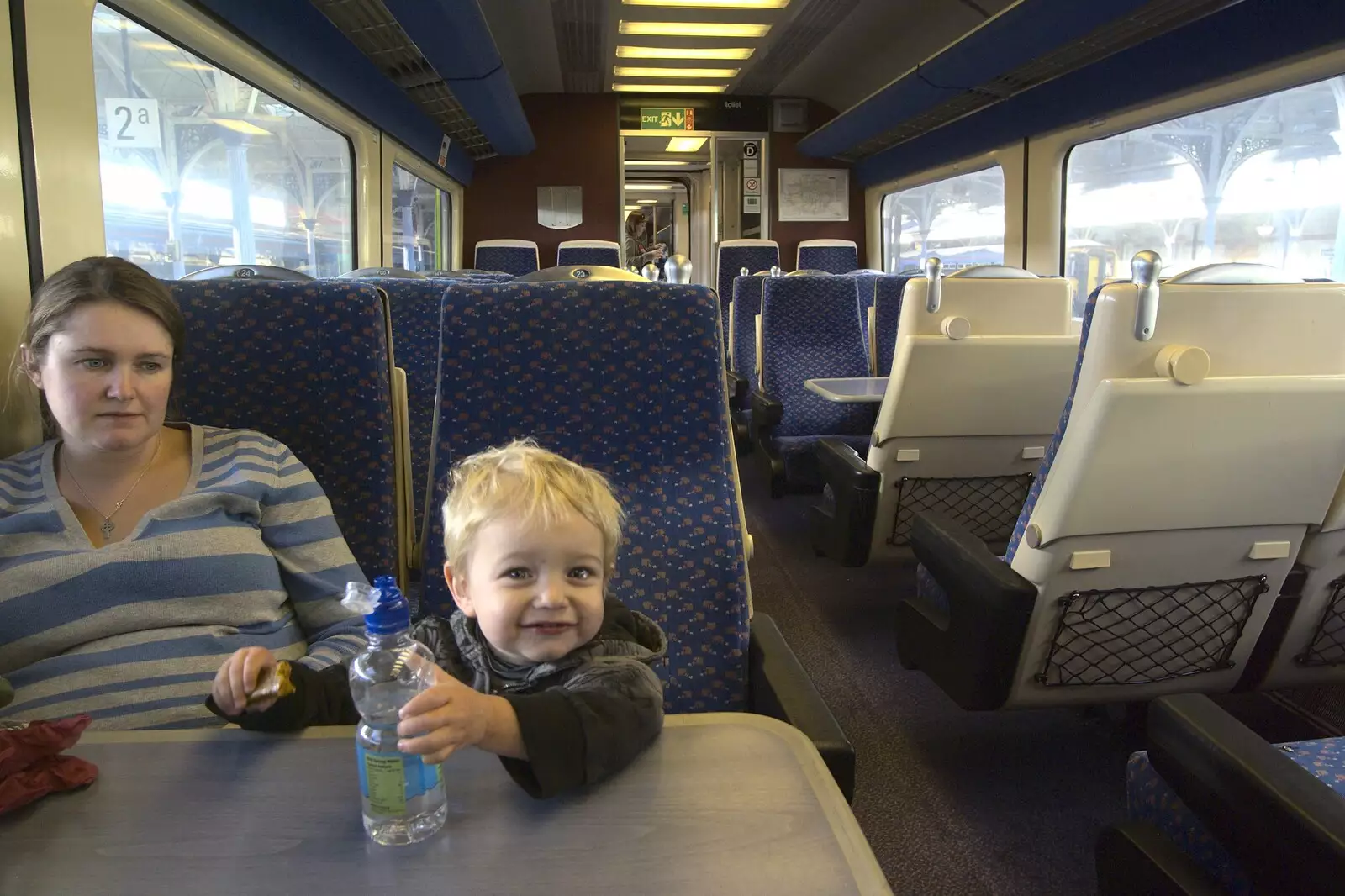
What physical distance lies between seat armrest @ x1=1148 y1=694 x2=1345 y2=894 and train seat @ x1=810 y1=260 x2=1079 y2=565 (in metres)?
1.71

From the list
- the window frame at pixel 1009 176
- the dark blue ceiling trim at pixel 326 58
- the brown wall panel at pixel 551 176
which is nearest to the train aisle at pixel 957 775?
the dark blue ceiling trim at pixel 326 58

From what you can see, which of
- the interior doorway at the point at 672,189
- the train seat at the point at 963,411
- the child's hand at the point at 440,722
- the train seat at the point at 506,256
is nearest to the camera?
the child's hand at the point at 440,722

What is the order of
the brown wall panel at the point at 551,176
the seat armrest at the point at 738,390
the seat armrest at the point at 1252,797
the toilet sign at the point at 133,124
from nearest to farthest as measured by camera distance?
the seat armrest at the point at 1252,797, the toilet sign at the point at 133,124, the seat armrest at the point at 738,390, the brown wall panel at the point at 551,176

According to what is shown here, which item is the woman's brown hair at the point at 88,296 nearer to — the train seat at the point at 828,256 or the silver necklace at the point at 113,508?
the silver necklace at the point at 113,508

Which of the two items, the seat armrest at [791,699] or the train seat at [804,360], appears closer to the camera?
the seat armrest at [791,699]

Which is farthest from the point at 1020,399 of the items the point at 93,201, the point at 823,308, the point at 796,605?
the point at 93,201

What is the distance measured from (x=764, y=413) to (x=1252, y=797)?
3.52 meters

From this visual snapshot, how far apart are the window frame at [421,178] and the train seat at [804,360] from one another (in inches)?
92.9

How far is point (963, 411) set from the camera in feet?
9.92

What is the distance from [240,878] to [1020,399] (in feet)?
9.26

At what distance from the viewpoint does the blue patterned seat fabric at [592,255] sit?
9.59 metres

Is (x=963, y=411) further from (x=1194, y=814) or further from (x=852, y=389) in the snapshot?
(x=1194, y=814)

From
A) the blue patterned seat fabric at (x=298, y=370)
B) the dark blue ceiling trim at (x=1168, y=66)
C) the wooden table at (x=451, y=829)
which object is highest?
the dark blue ceiling trim at (x=1168, y=66)

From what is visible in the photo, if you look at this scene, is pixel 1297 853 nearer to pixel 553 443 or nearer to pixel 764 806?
pixel 764 806
